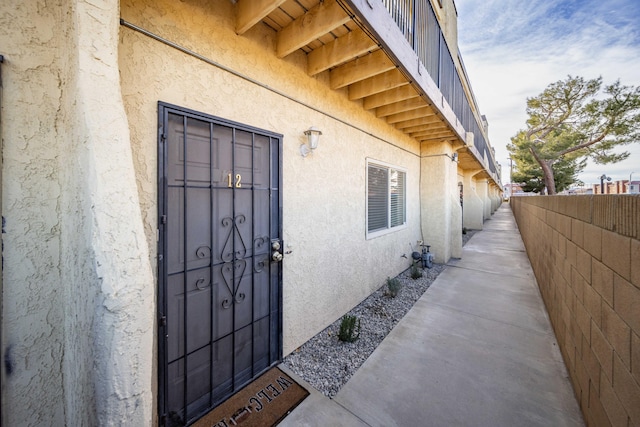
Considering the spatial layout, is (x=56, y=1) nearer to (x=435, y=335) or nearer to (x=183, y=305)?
(x=183, y=305)

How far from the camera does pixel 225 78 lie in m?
2.23

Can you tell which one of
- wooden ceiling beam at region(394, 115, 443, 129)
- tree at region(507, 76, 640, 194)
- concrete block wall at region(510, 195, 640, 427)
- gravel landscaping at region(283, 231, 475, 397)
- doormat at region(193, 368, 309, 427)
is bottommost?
doormat at region(193, 368, 309, 427)

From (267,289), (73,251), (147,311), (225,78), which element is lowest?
(267,289)

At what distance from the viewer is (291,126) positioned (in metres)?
2.88

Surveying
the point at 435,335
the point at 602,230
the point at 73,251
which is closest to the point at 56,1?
the point at 73,251

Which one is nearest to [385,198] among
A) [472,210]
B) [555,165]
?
[472,210]

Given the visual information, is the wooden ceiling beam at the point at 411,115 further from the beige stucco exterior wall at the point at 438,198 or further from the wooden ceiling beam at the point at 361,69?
the beige stucco exterior wall at the point at 438,198

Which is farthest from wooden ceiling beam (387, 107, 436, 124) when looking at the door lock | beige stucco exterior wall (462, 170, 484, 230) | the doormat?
beige stucco exterior wall (462, 170, 484, 230)

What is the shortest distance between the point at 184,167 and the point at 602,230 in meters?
3.38

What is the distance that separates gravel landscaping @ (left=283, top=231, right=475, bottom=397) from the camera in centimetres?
264

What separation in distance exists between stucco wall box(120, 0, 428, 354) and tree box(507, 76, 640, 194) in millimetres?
15780

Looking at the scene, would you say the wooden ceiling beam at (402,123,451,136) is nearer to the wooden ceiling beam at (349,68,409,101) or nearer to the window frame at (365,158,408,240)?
the window frame at (365,158,408,240)

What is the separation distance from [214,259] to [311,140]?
1.77 meters

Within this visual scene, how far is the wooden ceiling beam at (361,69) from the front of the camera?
9.32ft
